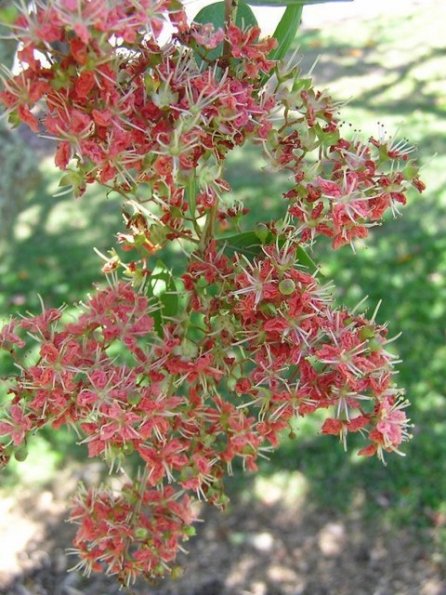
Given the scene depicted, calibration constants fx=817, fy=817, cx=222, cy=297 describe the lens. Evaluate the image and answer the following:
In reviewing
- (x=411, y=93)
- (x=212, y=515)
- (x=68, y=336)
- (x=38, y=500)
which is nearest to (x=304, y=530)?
(x=212, y=515)

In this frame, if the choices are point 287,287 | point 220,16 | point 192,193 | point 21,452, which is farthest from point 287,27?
point 21,452

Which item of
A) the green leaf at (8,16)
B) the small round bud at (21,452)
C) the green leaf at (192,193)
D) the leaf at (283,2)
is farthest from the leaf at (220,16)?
the small round bud at (21,452)

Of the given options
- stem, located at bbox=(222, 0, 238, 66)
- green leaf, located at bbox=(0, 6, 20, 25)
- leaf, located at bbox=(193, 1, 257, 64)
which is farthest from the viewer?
leaf, located at bbox=(193, 1, 257, 64)

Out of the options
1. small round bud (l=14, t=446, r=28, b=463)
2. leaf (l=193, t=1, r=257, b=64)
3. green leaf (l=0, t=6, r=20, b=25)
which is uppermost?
green leaf (l=0, t=6, r=20, b=25)

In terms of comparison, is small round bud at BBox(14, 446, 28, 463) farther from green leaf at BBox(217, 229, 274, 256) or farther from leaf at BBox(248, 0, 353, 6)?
leaf at BBox(248, 0, 353, 6)

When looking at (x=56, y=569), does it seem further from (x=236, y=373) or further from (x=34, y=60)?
(x=34, y=60)

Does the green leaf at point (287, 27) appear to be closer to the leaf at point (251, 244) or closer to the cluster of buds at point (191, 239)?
the cluster of buds at point (191, 239)

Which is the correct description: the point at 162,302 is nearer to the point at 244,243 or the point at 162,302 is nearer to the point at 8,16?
the point at 244,243

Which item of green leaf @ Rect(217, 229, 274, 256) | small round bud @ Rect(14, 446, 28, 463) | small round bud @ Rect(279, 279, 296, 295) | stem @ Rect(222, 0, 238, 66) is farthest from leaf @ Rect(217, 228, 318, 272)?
small round bud @ Rect(14, 446, 28, 463)

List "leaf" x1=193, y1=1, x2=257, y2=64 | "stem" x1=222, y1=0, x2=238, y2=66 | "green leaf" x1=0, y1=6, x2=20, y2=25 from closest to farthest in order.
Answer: "green leaf" x1=0, y1=6, x2=20, y2=25, "stem" x1=222, y1=0, x2=238, y2=66, "leaf" x1=193, y1=1, x2=257, y2=64
